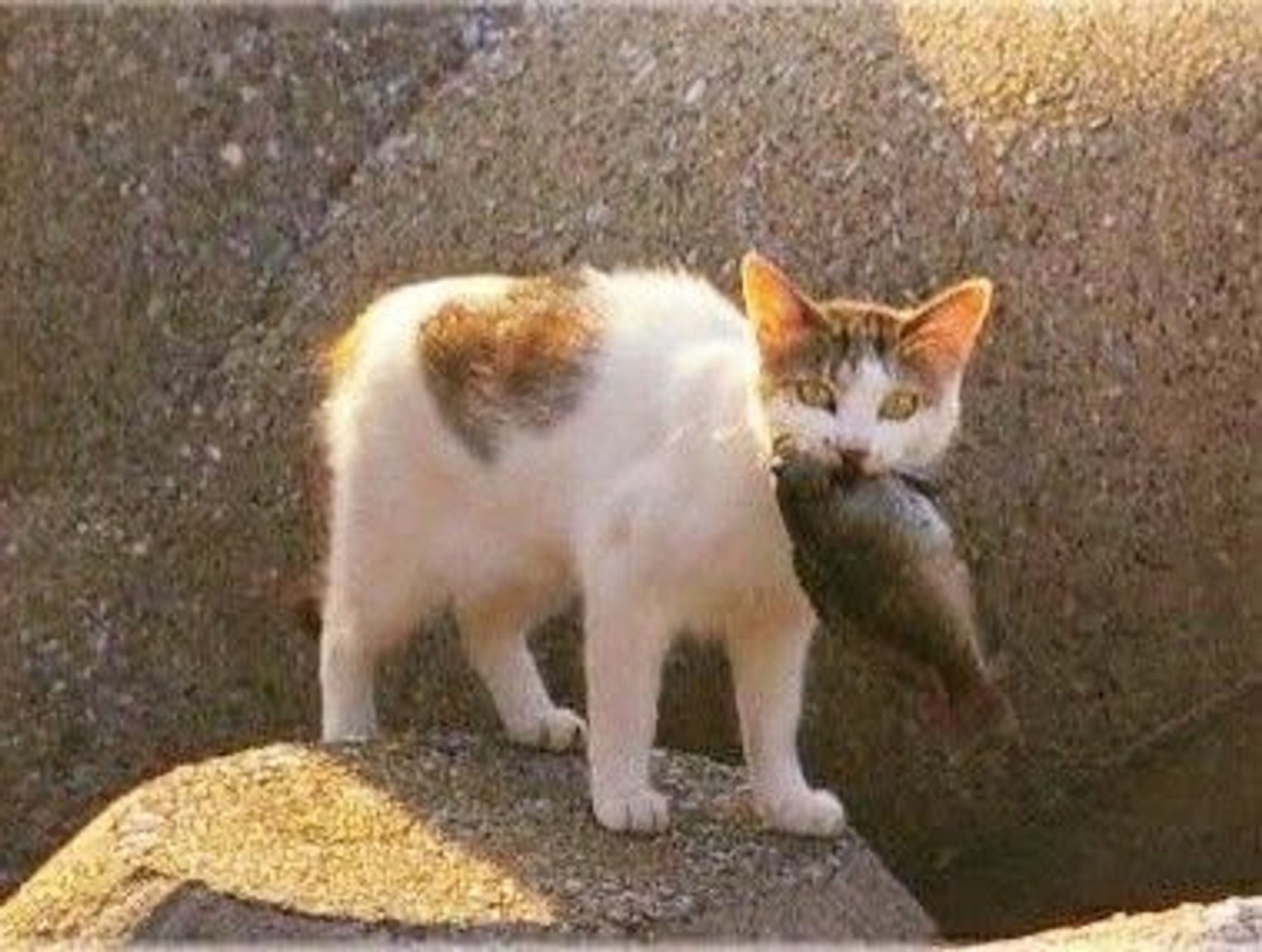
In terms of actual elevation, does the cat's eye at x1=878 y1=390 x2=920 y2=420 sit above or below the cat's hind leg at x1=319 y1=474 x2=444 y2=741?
above

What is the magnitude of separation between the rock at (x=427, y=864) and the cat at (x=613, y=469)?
0.23 feet

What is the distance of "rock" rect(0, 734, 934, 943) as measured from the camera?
400cm

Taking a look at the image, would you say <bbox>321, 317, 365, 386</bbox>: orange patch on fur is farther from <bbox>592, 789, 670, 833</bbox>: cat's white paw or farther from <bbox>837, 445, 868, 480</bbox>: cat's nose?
<bbox>837, 445, 868, 480</bbox>: cat's nose

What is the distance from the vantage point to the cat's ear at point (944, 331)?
3861mm

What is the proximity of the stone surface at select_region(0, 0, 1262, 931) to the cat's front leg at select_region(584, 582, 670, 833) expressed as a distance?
63 centimetres

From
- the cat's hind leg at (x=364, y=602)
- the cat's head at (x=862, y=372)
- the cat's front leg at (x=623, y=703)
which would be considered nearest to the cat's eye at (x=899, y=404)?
the cat's head at (x=862, y=372)

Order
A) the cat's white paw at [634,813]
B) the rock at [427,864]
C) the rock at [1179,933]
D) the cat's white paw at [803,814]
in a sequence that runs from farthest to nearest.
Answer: the cat's white paw at [803,814], the cat's white paw at [634,813], the rock at [427,864], the rock at [1179,933]

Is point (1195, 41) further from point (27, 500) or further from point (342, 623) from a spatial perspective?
point (27, 500)

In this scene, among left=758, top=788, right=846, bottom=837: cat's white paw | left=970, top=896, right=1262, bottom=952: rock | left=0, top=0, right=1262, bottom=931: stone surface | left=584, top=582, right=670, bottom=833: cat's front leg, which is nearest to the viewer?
left=970, top=896, right=1262, bottom=952: rock

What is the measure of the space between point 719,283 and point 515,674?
654 mm

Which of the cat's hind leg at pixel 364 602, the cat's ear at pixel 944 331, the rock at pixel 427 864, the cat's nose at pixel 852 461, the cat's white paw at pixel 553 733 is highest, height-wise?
the cat's ear at pixel 944 331

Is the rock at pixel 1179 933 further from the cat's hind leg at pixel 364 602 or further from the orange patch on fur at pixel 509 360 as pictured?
the cat's hind leg at pixel 364 602

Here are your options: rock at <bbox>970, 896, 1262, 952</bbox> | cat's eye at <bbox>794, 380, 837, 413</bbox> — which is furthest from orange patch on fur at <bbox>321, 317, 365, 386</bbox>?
rock at <bbox>970, 896, 1262, 952</bbox>

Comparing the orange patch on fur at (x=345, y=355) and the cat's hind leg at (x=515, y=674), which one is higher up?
the orange patch on fur at (x=345, y=355)
